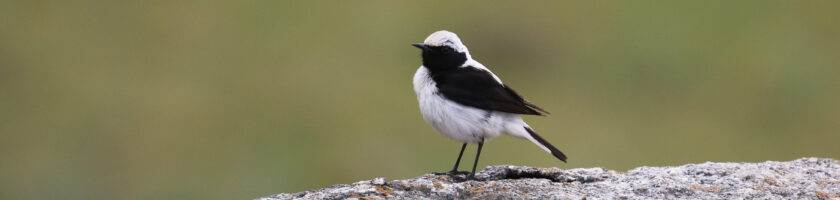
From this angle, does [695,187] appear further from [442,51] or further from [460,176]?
[442,51]

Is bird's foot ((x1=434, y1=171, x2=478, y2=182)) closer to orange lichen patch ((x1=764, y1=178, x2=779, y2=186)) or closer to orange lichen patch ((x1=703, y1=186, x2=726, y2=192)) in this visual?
orange lichen patch ((x1=703, y1=186, x2=726, y2=192))

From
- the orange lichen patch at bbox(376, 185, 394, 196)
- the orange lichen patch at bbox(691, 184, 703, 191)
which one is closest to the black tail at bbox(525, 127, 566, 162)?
the orange lichen patch at bbox(691, 184, 703, 191)

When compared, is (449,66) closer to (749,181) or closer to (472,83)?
(472,83)

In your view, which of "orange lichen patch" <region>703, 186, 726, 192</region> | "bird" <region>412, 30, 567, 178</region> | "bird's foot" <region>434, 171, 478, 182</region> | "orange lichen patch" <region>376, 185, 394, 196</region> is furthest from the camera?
"bird" <region>412, 30, 567, 178</region>

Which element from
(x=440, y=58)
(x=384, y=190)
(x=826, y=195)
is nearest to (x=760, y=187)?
(x=826, y=195)

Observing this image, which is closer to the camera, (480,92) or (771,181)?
(771,181)

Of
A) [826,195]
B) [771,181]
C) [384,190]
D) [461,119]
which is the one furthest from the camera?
[461,119]

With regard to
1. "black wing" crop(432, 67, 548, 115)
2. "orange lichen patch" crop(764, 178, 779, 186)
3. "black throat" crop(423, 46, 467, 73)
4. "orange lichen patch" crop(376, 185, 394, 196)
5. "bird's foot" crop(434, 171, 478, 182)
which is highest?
"black throat" crop(423, 46, 467, 73)

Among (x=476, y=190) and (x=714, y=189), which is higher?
(x=714, y=189)
